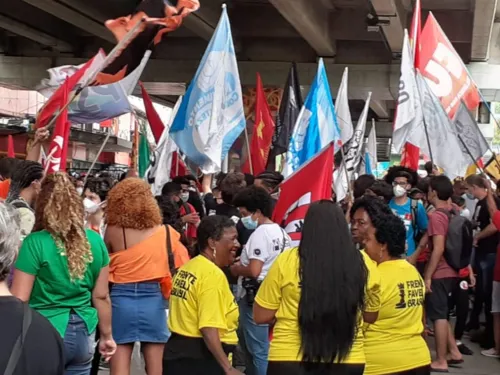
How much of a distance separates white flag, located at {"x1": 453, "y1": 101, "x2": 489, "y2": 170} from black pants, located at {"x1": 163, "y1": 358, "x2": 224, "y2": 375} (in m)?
6.09

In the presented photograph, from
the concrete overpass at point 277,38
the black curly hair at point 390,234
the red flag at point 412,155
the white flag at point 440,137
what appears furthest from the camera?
the concrete overpass at point 277,38

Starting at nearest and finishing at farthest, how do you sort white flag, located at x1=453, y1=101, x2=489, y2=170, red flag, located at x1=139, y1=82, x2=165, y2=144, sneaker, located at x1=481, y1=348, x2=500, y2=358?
sneaker, located at x1=481, y1=348, x2=500, y2=358, white flag, located at x1=453, y1=101, x2=489, y2=170, red flag, located at x1=139, y1=82, x2=165, y2=144

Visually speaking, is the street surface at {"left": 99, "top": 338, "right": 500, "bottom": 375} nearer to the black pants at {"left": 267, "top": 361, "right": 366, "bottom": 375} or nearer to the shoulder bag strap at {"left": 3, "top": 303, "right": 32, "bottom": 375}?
the black pants at {"left": 267, "top": 361, "right": 366, "bottom": 375}

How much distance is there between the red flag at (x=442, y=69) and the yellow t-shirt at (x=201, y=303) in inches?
262

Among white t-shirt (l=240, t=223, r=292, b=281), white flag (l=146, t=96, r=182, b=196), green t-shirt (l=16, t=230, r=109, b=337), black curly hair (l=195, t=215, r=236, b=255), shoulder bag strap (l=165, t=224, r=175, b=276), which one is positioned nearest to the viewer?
green t-shirt (l=16, t=230, r=109, b=337)

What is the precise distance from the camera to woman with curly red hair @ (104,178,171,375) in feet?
20.4

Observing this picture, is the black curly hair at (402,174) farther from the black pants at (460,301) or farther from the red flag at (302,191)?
the red flag at (302,191)

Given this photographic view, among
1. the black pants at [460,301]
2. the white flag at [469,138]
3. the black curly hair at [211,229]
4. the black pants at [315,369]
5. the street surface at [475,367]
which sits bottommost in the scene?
the street surface at [475,367]

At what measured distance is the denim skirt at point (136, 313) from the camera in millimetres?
6211

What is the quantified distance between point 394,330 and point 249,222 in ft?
8.13

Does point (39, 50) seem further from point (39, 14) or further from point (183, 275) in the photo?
point (183, 275)

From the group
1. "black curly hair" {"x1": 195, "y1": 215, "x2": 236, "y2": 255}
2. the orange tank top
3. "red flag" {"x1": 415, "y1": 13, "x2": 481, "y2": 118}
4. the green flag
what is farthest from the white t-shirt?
the green flag

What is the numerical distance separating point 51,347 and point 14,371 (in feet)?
0.51

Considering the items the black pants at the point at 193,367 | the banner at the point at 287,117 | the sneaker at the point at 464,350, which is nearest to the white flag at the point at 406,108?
the banner at the point at 287,117
